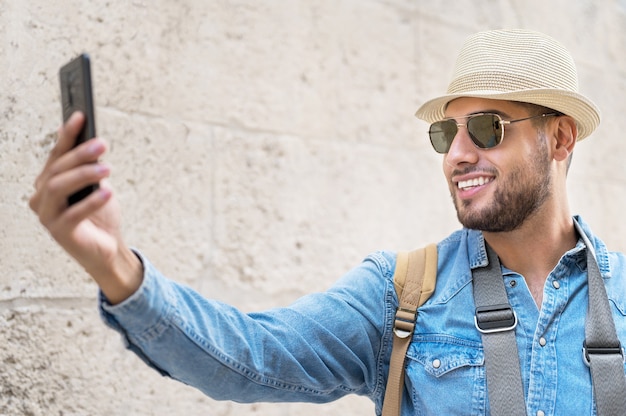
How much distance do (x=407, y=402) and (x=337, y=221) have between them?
1.21 metres

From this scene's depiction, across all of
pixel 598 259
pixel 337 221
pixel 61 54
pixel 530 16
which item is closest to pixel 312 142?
pixel 337 221

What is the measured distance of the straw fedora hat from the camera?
2.08 m

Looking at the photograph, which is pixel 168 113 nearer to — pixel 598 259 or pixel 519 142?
pixel 519 142

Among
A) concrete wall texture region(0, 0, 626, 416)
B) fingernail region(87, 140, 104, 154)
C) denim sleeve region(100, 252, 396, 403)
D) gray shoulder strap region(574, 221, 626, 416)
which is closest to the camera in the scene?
fingernail region(87, 140, 104, 154)

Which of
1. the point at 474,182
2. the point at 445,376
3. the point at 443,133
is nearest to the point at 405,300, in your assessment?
the point at 445,376

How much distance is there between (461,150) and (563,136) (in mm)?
385

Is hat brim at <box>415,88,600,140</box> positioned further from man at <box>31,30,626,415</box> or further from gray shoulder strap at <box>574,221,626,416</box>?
gray shoulder strap at <box>574,221,626,416</box>

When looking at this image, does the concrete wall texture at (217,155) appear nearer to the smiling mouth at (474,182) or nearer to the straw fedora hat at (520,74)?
the straw fedora hat at (520,74)

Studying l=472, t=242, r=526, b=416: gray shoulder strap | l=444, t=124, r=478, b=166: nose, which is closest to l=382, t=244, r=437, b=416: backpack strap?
l=472, t=242, r=526, b=416: gray shoulder strap

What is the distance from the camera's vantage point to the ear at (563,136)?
2.21 metres

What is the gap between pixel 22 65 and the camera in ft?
7.72

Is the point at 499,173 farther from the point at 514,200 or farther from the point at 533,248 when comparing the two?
the point at 533,248

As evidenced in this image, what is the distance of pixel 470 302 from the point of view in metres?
1.99

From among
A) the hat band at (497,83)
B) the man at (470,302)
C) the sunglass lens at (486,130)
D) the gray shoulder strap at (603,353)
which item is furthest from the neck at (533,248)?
the hat band at (497,83)
